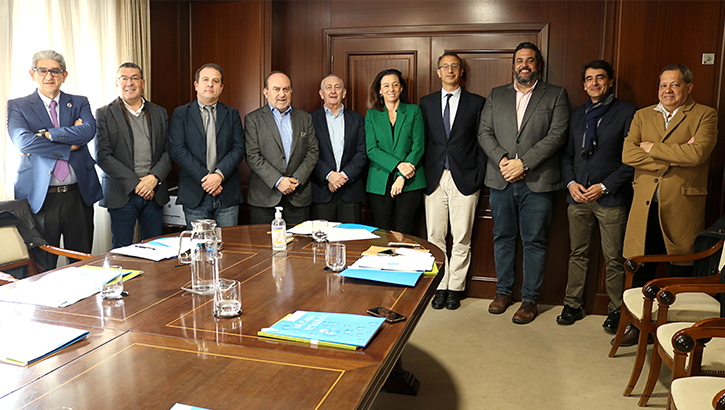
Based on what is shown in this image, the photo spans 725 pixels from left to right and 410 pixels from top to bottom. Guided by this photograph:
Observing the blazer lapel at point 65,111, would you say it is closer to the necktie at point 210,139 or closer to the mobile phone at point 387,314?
the necktie at point 210,139

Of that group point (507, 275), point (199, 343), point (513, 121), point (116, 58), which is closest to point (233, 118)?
point (116, 58)

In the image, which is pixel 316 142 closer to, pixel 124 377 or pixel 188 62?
pixel 188 62

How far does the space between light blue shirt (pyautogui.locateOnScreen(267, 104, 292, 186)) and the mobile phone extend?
2.54 meters

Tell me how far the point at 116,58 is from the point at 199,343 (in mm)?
3451

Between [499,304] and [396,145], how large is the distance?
147 cm

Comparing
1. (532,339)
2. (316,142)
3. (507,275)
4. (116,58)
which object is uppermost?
(116,58)

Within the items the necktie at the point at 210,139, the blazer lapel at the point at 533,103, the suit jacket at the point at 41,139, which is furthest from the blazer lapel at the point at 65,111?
the blazer lapel at the point at 533,103

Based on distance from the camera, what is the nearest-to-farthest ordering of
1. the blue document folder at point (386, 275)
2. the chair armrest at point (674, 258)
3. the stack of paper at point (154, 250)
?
1. the blue document folder at point (386, 275)
2. the stack of paper at point (154, 250)
3. the chair armrest at point (674, 258)

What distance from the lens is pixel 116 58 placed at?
4.17m

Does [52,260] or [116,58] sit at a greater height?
[116,58]

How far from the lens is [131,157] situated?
149 inches

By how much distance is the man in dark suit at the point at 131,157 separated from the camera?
370 cm

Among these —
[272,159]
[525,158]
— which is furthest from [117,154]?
[525,158]

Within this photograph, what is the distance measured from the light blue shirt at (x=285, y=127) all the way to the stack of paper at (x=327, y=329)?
2561 millimetres
